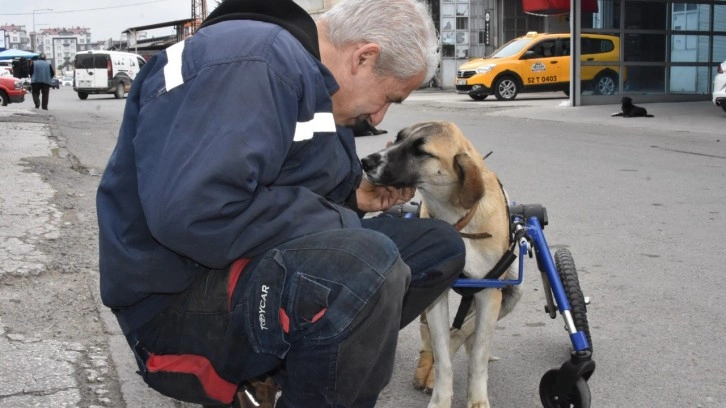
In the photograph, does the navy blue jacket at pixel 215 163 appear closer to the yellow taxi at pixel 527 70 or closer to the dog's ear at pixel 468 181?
the dog's ear at pixel 468 181

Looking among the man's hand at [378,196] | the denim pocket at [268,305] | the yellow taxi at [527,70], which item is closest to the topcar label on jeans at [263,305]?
the denim pocket at [268,305]

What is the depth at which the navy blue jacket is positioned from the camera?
2.04m

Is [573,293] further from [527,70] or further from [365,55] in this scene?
[527,70]

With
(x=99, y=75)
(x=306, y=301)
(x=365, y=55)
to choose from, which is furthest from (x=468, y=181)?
(x=99, y=75)

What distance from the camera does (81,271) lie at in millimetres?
5125

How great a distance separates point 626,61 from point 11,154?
15.4 m

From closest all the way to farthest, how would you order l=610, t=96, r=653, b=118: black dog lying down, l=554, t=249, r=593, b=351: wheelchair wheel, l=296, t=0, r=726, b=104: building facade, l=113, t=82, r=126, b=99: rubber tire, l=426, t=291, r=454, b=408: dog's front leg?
1. l=554, t=249, r=593, b=351: wheelchair wheel
2. l=426, t=291, r=454, b=408: dog's front leg
3. l=610, t=96, r=653, b=118: black dog lying down
4. l=296, t=0, r=726, b=104: building facade
5. l=113, t=82, r=126, b=99: rubber tire

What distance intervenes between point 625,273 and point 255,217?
364 cm

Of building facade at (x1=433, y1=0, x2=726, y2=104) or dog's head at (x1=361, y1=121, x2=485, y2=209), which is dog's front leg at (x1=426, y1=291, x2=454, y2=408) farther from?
building facade at (x1=433, y1=0, x2=726, y2=104)

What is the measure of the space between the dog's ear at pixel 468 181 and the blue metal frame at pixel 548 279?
0.21m

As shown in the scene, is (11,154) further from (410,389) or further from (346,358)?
(346,358)

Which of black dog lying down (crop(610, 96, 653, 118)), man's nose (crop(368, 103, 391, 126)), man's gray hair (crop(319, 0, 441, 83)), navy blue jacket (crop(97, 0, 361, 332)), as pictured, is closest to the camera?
navy blue jacket (crop(97, 0, 361, 332))

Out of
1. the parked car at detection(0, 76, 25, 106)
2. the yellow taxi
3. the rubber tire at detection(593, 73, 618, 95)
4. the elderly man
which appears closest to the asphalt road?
the elderly man

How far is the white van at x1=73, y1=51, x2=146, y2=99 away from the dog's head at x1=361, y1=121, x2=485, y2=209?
34310 mm
